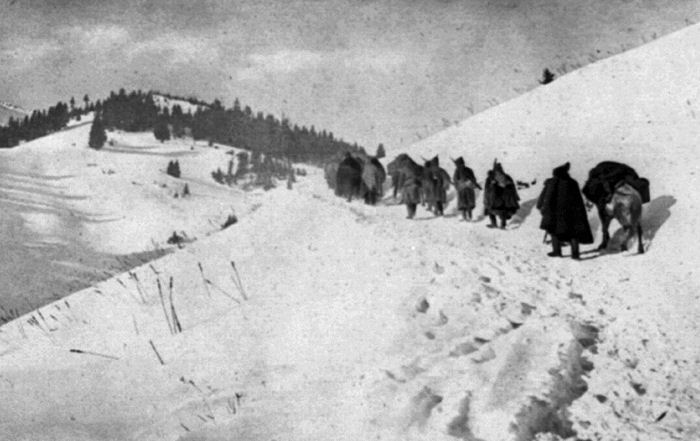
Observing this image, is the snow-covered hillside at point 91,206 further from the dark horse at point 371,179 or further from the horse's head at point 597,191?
the horse's head at point 597,191

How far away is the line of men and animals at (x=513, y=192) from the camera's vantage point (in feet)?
37.9

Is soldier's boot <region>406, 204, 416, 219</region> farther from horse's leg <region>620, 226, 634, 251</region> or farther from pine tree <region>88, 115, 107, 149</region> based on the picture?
pine tree <region>88, 115, 107, 149</region>

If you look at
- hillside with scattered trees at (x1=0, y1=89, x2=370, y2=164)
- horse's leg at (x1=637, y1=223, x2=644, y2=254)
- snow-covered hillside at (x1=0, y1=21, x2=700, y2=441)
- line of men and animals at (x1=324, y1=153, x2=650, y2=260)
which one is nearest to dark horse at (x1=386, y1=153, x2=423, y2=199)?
line of men and animals at (x1=324, y1=153, x2=650, y2=260)

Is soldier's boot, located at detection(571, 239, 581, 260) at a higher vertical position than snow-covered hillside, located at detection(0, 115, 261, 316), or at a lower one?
higher

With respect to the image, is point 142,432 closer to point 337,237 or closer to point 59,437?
point 59,437

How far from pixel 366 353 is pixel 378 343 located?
222 mm

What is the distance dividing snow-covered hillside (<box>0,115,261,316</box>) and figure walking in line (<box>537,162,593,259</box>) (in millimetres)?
9737

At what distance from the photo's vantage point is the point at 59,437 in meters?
5.20

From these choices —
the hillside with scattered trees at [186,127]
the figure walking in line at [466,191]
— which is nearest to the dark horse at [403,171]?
the figure walking in line at [466,191]

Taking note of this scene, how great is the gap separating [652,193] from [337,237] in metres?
6.63

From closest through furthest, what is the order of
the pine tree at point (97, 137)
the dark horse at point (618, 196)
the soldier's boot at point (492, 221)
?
the dark horse at point (618, 196) < the soldier's boot at point (492, 221) < the pine tree at point (97, 137)

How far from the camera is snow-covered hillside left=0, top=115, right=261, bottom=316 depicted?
42.2 meters

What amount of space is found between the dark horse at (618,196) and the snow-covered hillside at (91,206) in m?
10.7

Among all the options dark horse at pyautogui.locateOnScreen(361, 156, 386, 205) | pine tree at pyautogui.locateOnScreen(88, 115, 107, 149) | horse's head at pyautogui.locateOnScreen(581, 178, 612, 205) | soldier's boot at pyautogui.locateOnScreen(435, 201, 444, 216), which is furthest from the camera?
pine tree at pyautogui.locateOnScreen(88, 115, 107, 149)
